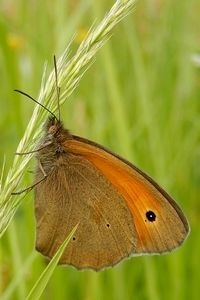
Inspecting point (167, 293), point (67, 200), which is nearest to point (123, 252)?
point (67, 200)

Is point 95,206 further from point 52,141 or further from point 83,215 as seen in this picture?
point 52,141

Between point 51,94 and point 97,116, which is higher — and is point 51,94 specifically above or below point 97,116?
below

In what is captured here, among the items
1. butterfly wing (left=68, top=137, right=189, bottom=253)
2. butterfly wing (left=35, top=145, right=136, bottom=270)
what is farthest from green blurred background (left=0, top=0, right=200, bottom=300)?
butterfly wing (left=68, top=137, right=189, bottom=253)

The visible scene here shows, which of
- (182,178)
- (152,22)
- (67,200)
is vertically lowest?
(67,200)

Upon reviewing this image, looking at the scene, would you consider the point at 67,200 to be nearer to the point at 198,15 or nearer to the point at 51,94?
the point at 51,94

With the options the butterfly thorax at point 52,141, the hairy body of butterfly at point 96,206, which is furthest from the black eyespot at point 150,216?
the butterfly thorax at point 52,141

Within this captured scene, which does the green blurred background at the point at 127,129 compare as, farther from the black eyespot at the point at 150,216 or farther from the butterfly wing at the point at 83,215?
the black eyespot at the point at 150,216

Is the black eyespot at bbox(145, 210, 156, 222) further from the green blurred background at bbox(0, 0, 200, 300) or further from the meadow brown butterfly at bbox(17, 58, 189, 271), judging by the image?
the green blurred background at bbox(0, 0, 200, 300)
